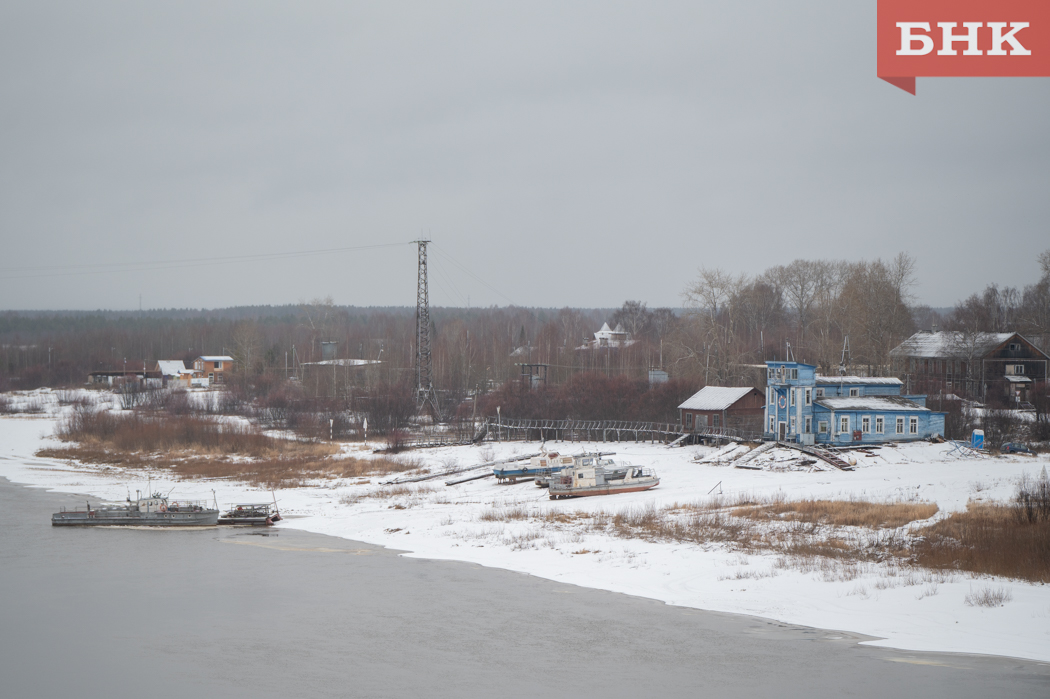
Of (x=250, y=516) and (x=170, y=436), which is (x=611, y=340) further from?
(x=250, y=516)

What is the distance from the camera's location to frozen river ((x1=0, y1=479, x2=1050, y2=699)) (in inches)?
683

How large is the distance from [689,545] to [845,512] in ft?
20.5

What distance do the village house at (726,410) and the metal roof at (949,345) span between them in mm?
23248

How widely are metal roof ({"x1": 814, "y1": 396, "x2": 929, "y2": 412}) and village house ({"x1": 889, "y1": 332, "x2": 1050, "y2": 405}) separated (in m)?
19.5

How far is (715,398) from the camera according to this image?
5788cm

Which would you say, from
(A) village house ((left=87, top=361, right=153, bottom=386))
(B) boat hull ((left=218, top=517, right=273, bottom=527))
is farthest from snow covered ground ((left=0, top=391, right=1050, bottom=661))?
(A) village house ((left=87, top=361, right=153, bottom=386))

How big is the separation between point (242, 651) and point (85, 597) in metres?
8.20

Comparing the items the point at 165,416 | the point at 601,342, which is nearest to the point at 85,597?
the point at 165,416

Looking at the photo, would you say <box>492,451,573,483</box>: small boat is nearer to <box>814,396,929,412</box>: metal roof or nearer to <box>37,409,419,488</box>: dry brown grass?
<box>37,409,419,488</box>: dry brown grass

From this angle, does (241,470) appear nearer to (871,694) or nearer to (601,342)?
(871,694)

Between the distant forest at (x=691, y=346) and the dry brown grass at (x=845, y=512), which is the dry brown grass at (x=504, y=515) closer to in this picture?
the dry brown grass at (x=845, y=512)

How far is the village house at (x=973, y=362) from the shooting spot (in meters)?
72.5

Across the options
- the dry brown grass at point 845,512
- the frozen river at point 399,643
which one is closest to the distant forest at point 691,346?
the dry brown grass at point 845,512

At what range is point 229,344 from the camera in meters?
166
